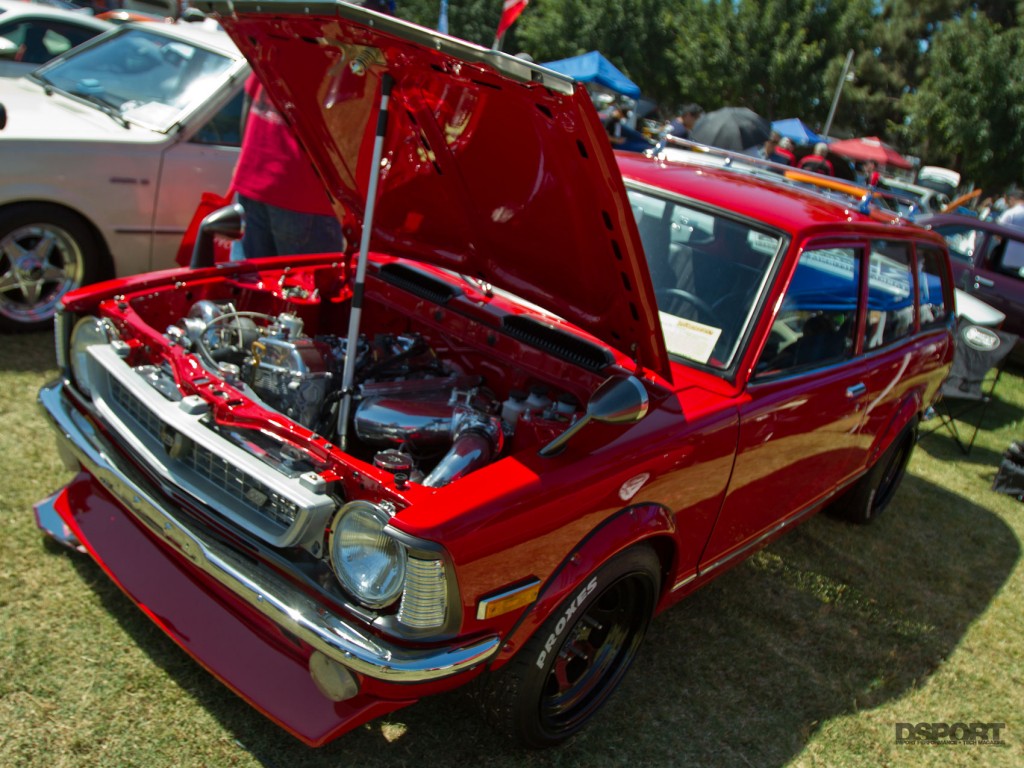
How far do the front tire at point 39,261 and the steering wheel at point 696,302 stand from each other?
3.48 m

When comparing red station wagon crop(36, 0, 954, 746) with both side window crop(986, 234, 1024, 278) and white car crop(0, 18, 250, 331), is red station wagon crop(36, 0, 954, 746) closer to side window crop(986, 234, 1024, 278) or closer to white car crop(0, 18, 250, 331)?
white car crop(0, 18, 250, 331)

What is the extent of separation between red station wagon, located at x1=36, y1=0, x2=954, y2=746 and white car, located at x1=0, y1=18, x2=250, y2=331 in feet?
6.17

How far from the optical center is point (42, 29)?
7730 mm

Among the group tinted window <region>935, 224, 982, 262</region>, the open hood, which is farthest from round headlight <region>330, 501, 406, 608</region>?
tinted window <region>935, 224, 982, 262</region>

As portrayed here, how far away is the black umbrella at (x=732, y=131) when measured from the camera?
38.9ft

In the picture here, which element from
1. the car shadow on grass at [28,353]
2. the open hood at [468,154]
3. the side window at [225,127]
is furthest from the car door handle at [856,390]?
the side window at [225,127]

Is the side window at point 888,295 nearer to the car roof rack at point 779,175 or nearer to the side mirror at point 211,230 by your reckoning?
the car roof rack at point 779,175

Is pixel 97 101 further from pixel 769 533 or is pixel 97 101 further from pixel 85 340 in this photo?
pixel 769 533

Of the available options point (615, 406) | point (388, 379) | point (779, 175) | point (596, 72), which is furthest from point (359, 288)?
point (596, 72)

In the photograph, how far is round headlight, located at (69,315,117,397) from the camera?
2945 mm

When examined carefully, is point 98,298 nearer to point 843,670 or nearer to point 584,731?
point 584,731

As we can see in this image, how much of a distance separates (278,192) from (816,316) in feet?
9.04

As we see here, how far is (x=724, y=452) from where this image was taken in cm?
286
